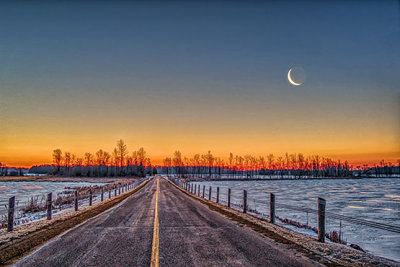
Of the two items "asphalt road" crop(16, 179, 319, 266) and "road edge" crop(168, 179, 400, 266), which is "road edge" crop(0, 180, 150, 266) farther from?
"road edge" crop(168, 179, 400, 266)

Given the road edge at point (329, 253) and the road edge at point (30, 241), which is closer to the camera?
the road edge at point (329, 253)

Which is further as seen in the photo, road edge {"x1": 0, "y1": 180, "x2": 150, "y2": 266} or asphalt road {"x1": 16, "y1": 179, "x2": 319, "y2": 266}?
road edge {"x1": 0, "y1": 180, "x2": 150, "y2": 266}

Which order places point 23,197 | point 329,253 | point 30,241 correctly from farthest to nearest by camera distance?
1. point 23,197
2. point 30,241
3. point 329,253

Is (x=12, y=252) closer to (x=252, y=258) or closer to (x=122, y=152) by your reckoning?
(x=252, y=258)

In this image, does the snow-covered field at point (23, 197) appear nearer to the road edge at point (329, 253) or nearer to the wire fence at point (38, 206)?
the wire fence at point (38, 206)

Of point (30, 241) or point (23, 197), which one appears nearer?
point (30, 241)

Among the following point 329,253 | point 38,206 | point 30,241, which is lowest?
point 38,206

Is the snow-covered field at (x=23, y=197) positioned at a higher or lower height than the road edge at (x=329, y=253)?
lower

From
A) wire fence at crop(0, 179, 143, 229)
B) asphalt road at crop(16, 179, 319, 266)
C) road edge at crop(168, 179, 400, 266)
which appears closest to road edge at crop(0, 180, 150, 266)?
asphalt road at crop(16, 179, 319, 266)

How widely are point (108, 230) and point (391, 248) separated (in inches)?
447

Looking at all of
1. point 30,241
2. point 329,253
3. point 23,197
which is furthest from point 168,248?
point 23,197

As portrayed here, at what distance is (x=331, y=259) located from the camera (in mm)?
7281

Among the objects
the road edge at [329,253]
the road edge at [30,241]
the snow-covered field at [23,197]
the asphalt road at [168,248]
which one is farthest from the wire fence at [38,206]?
the road edge at [329,253]

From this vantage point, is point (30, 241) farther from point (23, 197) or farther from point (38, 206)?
point (23, 197)
